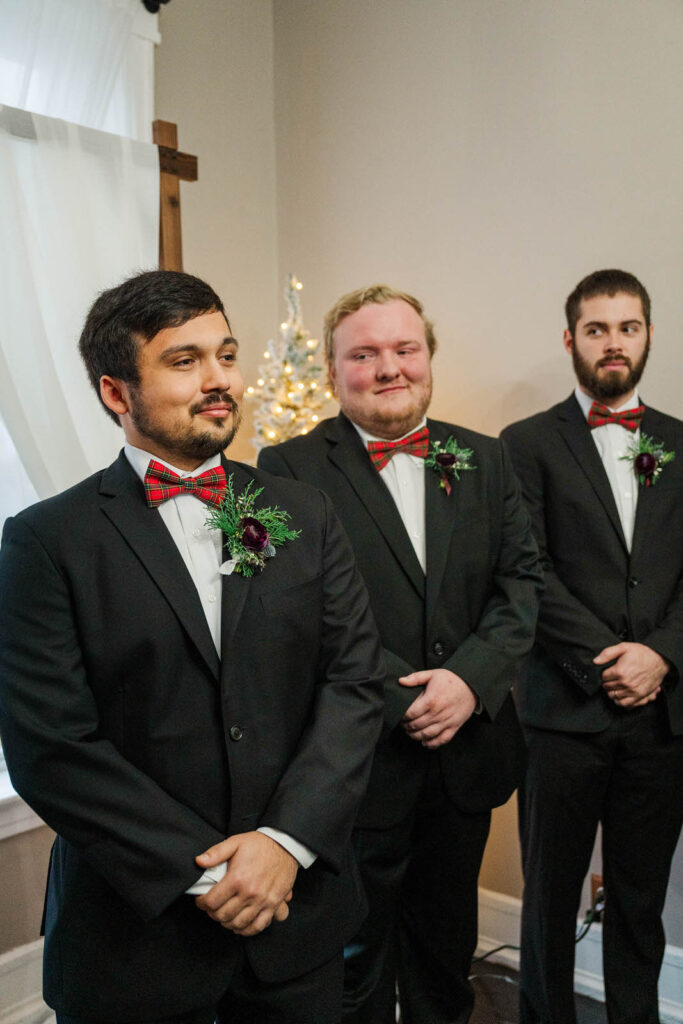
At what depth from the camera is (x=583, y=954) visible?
2.98 metres

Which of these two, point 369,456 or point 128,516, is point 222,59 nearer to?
point 369,456

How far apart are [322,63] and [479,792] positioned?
3.07m

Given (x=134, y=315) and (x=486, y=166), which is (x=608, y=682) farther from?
(x=486, y=166)

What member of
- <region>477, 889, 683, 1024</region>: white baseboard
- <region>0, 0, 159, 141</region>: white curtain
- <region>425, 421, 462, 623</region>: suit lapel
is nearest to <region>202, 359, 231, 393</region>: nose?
<region>425, 421, 462, 623</region>: suit lapel

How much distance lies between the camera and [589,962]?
9.73 feet

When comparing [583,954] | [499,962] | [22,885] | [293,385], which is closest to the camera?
[22,885]

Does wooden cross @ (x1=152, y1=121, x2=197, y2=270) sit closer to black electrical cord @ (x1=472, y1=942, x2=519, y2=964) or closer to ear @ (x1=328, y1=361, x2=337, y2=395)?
ear @ (x1=328, y1=361, x2=337, y2=395)

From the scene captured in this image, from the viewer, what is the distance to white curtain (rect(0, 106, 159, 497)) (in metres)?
2.55

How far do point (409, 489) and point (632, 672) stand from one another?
2.50 feet

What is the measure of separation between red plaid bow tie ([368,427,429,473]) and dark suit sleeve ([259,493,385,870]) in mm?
418

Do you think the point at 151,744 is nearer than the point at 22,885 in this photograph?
Yes

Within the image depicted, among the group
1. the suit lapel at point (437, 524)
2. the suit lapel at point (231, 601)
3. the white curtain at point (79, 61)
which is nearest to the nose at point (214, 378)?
the suit lapel at point (231, 601)

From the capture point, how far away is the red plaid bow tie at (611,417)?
98.9 inches

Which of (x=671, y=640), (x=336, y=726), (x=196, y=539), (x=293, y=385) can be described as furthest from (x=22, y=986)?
(x=293, y=385)
